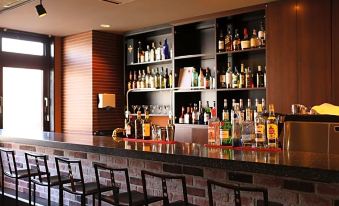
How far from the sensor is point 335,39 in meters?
3.83

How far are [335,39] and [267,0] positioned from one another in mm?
855

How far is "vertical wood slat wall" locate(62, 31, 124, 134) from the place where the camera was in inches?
231

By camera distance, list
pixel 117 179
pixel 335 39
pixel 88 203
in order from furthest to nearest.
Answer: pixel 335 39 < pixel 88 203 < pixel 117 179

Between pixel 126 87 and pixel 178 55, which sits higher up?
pixel 178 55

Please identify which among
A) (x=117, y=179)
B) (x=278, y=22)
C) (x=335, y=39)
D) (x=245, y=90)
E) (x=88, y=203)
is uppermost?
(x=278, y=22)

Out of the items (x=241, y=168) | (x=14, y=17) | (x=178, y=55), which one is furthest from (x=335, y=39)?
(x=14, y=17)

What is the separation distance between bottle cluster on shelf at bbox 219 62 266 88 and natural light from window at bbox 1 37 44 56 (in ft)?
10.1

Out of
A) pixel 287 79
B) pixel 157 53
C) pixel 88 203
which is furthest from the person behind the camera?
pixel 157 53

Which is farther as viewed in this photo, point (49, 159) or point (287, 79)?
point (287, 79)

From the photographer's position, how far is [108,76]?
19.8ft

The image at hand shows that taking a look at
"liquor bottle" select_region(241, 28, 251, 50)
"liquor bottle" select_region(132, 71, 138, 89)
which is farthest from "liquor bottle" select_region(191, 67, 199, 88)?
"liquor bottle" select_region(132, 71, 138, 89)

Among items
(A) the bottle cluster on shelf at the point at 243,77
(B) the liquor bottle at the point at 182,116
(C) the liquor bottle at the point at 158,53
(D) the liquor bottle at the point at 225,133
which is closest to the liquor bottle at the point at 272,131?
(D) the liquor bottle at the point at 225,133

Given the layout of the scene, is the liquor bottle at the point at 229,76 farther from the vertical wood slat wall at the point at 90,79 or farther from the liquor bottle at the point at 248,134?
the liquor bottle at the point at 248,134

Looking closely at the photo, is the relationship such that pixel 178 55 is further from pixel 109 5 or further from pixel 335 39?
pixel 335 39
